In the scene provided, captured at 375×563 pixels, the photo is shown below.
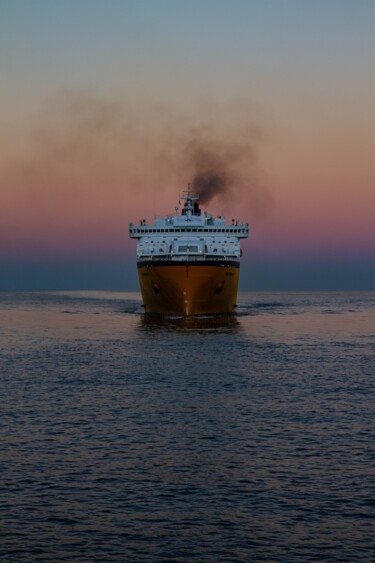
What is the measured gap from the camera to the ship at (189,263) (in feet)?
244

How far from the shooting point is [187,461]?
20891 millimetres

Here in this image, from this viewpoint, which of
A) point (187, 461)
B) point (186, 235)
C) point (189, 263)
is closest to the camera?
point (187, 461)

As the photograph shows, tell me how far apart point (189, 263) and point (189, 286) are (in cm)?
275

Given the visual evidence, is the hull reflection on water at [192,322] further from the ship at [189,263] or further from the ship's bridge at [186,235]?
the ship's bridge at [186,235]

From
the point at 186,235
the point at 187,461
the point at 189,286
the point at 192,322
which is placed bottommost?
the point at 187,461

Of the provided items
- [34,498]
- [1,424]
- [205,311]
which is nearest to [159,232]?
[205,311]

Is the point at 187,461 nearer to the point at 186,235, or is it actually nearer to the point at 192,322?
the point at 192,322

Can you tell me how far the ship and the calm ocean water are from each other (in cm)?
2996

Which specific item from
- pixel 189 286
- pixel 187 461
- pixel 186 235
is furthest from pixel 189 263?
pixel 187 461

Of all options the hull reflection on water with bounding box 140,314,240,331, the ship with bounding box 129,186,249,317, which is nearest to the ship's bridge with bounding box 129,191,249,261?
the ship with bounding box 129,186,249,317

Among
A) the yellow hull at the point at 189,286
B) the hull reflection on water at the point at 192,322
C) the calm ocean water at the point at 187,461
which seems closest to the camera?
the calm ocean water at the point at 187,461

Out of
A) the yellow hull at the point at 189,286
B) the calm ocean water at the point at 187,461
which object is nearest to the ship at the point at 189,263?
the yellow hull at the point at 189,286

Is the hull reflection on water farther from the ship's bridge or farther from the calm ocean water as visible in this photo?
the calm ocean water

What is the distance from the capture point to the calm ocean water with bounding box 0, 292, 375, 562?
1466 centimetres
